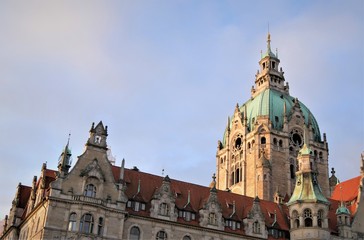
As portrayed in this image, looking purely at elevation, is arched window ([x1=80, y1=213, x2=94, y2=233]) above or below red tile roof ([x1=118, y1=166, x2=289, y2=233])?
below

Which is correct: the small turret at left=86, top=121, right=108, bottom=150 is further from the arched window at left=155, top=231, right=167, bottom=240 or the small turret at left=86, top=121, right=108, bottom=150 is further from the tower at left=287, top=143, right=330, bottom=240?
the tower at left=287, top=143, right=330, bottom=240

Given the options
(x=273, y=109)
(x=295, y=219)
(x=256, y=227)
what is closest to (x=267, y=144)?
(x=273, y=109)

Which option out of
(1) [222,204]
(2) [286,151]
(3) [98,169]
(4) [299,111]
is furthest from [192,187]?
(4) [299,111]

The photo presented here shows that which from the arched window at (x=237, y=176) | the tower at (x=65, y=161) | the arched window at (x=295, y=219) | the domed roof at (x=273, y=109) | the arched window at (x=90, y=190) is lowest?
the arched window at (x=90, y=190)

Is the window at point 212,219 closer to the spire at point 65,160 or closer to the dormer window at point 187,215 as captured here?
the dormer window at point 187,215

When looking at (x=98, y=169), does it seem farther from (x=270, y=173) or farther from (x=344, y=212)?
(x=270, y=173)

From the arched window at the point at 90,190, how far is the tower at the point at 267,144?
3913 cm

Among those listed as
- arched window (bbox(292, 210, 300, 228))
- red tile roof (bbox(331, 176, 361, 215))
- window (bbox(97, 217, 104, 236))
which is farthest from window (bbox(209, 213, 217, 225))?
red tile roof (bbox(331, 176, 361, 215))

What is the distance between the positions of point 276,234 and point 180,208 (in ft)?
46.0

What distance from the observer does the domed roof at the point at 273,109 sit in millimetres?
93750

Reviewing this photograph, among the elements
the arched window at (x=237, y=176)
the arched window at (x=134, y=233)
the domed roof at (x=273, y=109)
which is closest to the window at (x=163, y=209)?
the arched window at (x=134, y=233)

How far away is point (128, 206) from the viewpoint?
5591 cm

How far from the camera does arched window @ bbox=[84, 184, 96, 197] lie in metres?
53.4

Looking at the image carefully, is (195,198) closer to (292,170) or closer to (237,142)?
(292,170)
